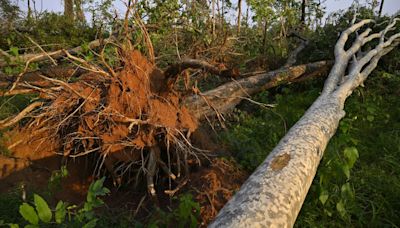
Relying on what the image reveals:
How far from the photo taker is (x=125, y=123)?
2584 mm

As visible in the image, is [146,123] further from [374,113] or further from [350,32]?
[350,32]

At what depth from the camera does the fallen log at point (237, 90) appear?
3283mm

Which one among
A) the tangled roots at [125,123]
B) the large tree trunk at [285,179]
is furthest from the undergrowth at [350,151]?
the tangled roots at [125,123]

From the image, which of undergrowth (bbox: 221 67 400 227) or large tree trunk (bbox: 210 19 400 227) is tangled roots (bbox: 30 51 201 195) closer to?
undergrowth (bbox: 221 67 400 227)

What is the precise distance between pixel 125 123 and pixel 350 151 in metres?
1.78

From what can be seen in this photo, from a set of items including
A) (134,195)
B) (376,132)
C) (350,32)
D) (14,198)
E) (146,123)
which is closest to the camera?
(14,198)

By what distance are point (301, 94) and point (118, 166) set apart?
3.25m

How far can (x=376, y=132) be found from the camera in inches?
143

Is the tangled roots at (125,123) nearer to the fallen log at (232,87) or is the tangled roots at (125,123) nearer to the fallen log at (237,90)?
the fallen log at (232,87)

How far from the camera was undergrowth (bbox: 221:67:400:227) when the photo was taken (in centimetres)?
217

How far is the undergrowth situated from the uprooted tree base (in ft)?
2.33

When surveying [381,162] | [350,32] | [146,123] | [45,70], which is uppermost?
[350,32]

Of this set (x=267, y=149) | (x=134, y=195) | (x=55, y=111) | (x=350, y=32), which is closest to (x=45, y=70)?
(x=55, y=111)

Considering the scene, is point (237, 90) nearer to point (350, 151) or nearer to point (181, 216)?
point (350, 151)
